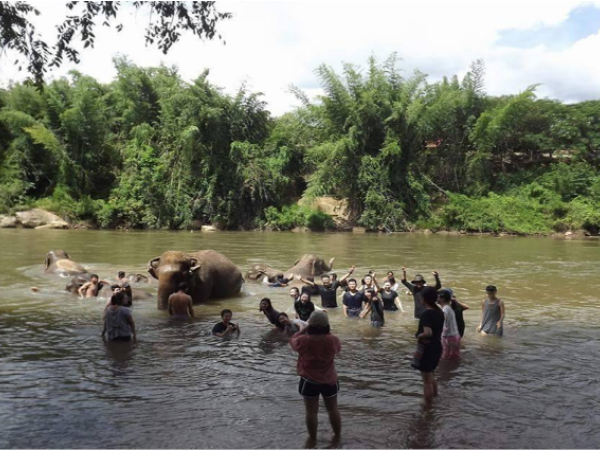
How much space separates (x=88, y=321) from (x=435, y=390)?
6738 millimetres

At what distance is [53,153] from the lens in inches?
1590

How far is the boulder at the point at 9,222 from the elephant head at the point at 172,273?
27.4 meters

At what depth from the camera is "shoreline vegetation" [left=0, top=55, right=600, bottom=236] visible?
3734cm

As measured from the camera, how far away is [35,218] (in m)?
36.4

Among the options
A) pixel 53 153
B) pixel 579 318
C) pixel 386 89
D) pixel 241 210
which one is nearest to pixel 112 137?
pixel 53 153

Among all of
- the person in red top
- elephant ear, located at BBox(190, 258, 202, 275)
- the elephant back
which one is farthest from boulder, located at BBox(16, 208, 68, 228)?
the person in red top

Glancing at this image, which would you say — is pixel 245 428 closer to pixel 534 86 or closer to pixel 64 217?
pixel 64 217

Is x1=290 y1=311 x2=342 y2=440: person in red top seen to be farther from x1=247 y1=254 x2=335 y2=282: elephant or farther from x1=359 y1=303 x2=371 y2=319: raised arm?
→ x1=247 y1=254 x2=335 y2=282: elephant

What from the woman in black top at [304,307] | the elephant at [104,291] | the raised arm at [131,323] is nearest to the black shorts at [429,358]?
the woman in black top at [304,307]

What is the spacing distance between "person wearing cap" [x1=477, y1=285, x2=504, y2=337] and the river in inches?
9.4

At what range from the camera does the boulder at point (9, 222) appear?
35438mm

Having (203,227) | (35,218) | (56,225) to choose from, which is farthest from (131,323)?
(35,218)

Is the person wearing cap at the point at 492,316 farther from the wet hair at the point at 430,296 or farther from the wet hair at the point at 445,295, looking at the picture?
the wet hair at the point at 430,296

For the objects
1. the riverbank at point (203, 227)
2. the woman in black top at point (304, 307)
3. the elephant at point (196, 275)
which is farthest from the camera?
the riverbank at point (203, 227)
